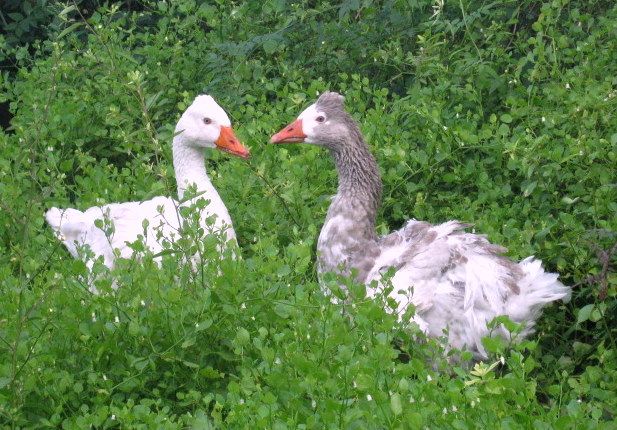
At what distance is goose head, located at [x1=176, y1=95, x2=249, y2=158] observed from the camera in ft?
22.5

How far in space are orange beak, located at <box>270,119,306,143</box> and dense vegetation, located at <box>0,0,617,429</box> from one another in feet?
0.93


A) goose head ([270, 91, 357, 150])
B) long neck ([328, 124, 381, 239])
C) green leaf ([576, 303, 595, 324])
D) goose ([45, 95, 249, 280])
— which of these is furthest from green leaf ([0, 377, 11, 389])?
goose head ([270, 91, 357, 150])

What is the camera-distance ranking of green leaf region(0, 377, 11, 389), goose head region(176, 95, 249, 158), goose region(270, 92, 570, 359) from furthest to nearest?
goose head region(176, 95, 249, 158) → goose region(270, 92, 570, 359) → green leaf region(0, 377, 11, 389)

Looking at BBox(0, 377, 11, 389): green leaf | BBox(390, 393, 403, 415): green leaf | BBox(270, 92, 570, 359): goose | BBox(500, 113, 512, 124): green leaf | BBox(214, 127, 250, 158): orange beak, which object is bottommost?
BBox(270, 92, 570, 359): goose

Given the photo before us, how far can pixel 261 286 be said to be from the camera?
486 cm

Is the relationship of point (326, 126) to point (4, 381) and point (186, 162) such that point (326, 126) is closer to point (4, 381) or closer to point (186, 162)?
point (186, 162)

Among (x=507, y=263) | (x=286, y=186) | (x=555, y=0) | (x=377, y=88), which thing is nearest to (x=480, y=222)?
(x=507, y=263)

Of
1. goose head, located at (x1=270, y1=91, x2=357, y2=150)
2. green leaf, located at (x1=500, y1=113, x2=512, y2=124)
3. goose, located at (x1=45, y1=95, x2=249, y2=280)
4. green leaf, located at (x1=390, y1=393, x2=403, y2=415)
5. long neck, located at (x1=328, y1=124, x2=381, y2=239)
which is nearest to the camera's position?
green leaf, located at (x1=390, y1=393, x2=403, y2=415)

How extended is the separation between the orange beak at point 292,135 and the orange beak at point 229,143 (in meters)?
0.36

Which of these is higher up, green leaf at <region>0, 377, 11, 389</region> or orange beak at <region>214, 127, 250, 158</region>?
orange beak at <region>214, 127, 250, 158</region>

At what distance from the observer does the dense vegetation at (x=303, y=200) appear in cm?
420

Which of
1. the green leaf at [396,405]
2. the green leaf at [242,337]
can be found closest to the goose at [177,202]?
the green leaf at [242,337]

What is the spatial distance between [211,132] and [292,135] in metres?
0.57

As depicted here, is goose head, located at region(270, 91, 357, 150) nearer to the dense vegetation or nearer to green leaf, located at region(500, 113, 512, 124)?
the dense vegetation
